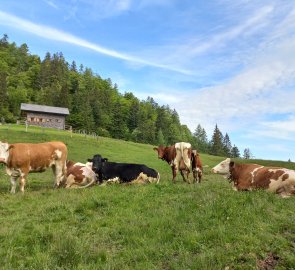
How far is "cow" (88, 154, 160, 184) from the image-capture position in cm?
1811

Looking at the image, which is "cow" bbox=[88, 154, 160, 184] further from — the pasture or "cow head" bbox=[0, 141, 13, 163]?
the pasture

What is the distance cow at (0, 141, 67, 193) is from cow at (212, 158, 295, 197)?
7780mm

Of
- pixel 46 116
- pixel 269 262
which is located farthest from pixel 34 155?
pixel 46 116

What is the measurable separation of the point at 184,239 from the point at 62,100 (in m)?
122

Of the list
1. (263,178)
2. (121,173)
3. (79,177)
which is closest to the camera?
(263,178)

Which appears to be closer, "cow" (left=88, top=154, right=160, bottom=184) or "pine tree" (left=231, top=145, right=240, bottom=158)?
"cow" (left=88, top=154, right=160, bottom=184)

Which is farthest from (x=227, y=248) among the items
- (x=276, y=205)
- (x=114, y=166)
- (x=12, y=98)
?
(x=12, y=98)

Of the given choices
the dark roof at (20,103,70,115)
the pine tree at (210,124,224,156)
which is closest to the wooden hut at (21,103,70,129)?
the dark roof at (20,103,70,115)

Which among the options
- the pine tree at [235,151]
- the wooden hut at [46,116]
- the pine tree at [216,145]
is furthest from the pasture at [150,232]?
the pine tree at [235,151]

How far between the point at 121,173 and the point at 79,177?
6.37 ft

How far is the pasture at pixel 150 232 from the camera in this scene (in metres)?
7.21

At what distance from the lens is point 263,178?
13.6 metres

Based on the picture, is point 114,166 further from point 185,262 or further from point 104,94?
point 104,94

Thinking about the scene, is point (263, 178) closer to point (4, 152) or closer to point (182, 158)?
point (182, 158)
